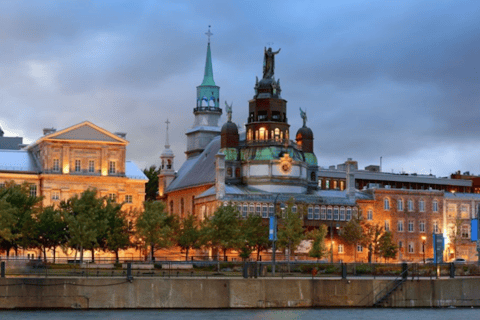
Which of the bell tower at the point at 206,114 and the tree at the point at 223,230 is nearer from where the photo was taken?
the tree at the point at 223,230

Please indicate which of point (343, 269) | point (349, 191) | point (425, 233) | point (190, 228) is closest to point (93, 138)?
point (190, 228)

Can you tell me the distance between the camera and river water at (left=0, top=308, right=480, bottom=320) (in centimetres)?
7244

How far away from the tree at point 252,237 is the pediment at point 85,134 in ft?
65.8

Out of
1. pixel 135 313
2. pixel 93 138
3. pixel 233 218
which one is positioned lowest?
pixel 135 313

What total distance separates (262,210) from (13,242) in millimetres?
42328

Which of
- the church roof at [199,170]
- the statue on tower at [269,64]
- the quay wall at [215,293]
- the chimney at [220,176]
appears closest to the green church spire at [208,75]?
the church roof at [199,170]

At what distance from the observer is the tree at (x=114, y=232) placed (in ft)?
369

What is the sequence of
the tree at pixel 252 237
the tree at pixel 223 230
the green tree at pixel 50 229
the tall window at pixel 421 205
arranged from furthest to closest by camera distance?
the tall window at pixel 421 205 → the tree at pixel 252 237 → the tree at pixel 223 230 → the green tree at pixel 50 229

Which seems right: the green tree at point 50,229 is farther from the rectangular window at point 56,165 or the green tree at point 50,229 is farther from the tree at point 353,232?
the tree at point 353,232

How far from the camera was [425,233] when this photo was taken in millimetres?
158000

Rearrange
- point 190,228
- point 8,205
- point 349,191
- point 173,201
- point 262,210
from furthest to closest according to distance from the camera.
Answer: point 173,201 < point 349,191 < point 262,210 < point 190,228 < point 8,205

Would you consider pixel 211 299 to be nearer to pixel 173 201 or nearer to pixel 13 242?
pixel 13 242

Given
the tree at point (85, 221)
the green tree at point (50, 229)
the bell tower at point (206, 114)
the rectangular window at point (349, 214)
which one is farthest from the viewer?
the bell tower at point (206, 114)

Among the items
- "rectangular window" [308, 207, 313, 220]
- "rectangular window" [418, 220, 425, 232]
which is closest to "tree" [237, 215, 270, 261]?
"rectangular window" [308, 207, 313, 220]
